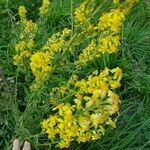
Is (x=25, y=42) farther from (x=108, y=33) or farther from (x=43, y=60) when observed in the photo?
(x=108, y=33)

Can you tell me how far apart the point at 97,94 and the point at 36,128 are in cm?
83

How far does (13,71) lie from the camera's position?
10.9ft

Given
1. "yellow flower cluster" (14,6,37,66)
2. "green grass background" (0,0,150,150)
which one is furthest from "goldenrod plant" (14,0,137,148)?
"green grass background" (0,0,150,150)

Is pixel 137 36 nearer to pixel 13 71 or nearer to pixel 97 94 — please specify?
pixel 13 71

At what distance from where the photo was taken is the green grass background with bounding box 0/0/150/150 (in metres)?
2.65

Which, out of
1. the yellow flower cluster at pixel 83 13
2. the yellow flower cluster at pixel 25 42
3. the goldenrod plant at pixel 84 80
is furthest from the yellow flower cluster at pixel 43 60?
the yellow flower cluster at pixel 25 42

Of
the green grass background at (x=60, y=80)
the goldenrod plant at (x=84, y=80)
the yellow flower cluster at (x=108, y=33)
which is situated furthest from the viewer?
the green grass background at (x=60, y=80)

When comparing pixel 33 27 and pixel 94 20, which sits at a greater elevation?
pixel 33 27

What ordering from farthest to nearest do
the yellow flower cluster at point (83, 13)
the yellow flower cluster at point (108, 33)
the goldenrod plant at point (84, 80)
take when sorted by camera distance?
the yellow flower cluster at point (83, 13)
the yellow flower cluster at point (108, 33)
the goldenrod plant at point (84, 80)

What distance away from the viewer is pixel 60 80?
3107mm

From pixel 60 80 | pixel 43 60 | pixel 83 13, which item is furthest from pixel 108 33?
pixel 60 80

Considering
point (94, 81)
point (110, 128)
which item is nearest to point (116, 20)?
point (94, 81)

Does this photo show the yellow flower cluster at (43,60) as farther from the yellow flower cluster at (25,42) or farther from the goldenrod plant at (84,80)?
the yellow flower cluster at (25,42)

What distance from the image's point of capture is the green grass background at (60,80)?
104 inches
